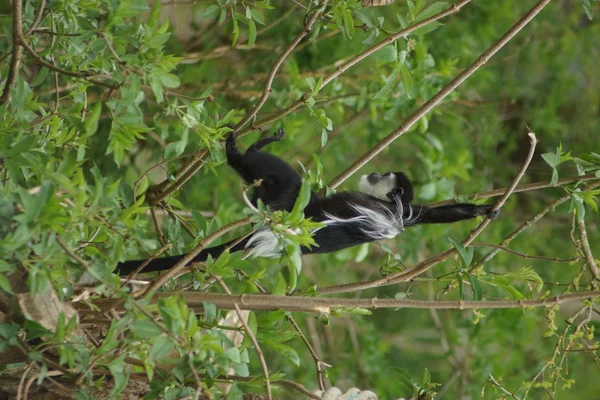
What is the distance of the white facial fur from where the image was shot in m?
2.11

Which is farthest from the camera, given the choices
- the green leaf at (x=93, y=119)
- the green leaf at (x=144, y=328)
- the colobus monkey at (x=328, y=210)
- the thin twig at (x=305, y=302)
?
the colobus monkey at (x=328, y=210)

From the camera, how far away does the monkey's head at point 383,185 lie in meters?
2.06

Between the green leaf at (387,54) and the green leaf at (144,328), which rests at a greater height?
the green leaf at (387,54)

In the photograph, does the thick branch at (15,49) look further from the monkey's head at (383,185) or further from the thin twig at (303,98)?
the monkey's head at (383,185)

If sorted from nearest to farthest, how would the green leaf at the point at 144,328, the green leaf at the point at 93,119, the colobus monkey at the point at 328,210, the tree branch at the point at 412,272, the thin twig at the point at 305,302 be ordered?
the green leaf at the point at 144,328 < the green leaf at the point at 93,119 < the thin twig at the point at 305,302 < the tree branch at the point at 412,272 < the colobus monkey at the point at 328,210

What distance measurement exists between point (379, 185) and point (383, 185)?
0.02 metres

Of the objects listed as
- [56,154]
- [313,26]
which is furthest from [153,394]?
[313,26]

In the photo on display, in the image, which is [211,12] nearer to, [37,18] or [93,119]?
[37,18]

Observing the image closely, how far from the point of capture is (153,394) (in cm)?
115

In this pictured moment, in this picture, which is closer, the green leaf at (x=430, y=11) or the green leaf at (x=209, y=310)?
the green leaf at (x=209, y=310)

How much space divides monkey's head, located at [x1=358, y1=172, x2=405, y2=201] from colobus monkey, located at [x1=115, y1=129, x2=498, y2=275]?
0.18 ft

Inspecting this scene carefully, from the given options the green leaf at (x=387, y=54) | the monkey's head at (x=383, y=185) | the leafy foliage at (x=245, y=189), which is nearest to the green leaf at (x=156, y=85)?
the leafy foliage at (x=245, y=189)

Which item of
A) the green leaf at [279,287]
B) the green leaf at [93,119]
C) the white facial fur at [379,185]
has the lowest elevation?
the white facial fur at [379,185]

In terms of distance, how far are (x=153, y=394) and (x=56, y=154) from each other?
518 millimetres
